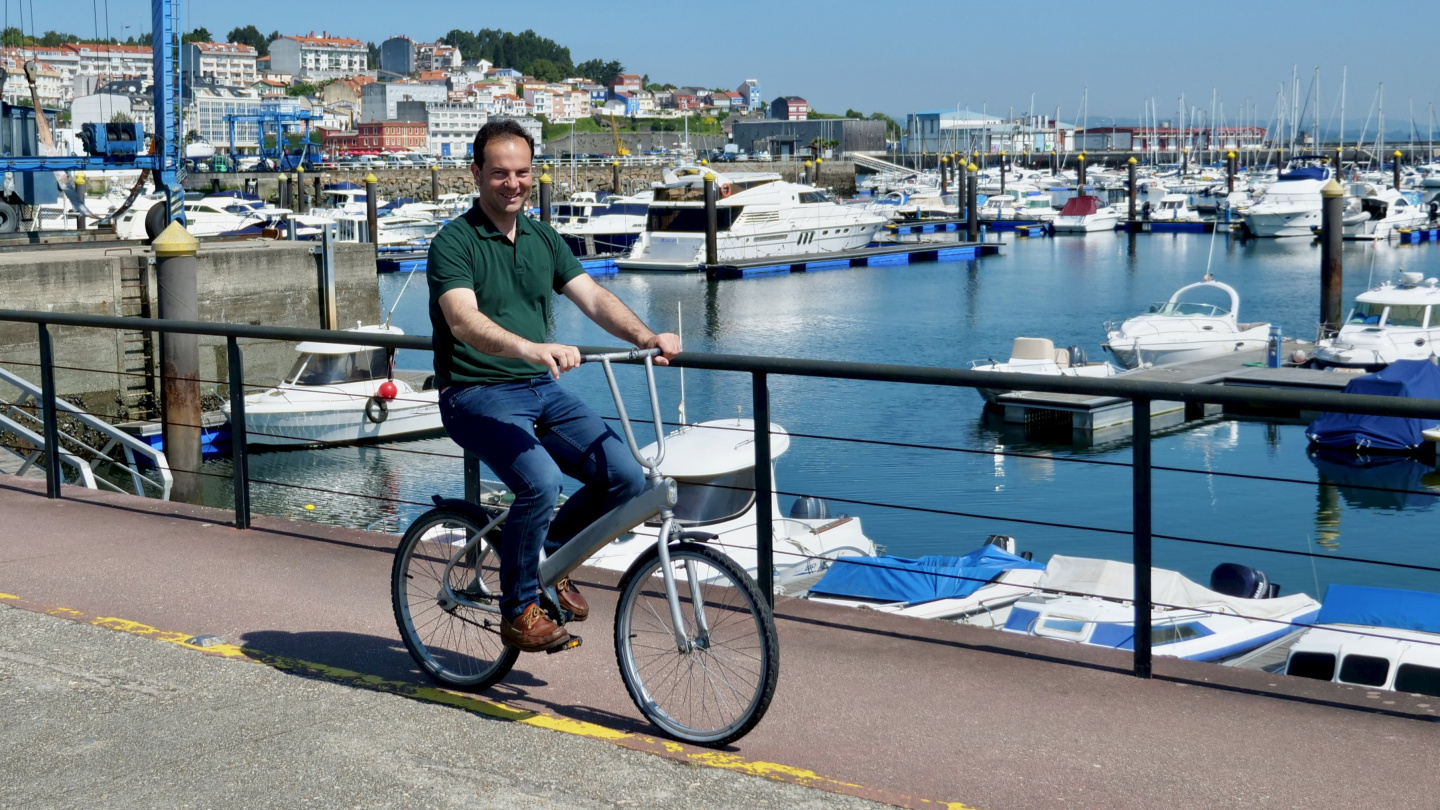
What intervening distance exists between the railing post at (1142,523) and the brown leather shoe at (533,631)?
1.83m

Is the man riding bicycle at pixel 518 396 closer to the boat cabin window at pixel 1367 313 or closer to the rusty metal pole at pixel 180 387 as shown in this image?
the rusty metal pole at pixel 180 387

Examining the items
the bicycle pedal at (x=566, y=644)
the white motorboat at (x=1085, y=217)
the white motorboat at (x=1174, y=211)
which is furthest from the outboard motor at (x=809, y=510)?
the white motorboat at (x=1174, y=211)

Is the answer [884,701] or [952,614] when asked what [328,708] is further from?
[952,614]

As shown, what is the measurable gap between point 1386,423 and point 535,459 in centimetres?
2073

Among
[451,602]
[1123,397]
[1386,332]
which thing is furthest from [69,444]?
[1386,332]

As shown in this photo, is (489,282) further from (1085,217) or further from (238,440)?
(1085,217)

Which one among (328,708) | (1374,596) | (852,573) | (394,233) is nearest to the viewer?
(328,708)

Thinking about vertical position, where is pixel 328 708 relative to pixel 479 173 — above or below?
below

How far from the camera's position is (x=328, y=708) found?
4719 millimetres

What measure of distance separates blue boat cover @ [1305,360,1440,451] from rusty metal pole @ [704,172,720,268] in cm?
3173

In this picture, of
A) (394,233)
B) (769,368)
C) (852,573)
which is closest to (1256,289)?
(394,233)

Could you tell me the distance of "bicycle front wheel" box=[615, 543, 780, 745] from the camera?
13.3 feet

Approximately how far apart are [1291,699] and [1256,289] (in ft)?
147

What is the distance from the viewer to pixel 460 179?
330 feet
